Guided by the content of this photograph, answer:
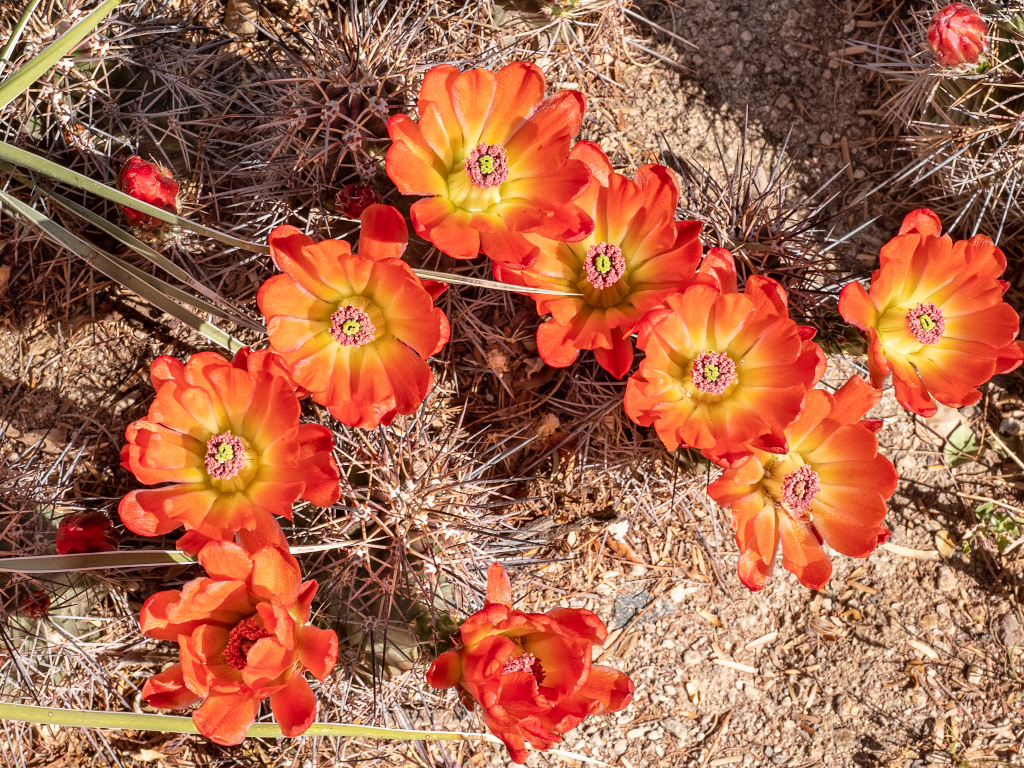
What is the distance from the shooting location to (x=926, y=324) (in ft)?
7.12

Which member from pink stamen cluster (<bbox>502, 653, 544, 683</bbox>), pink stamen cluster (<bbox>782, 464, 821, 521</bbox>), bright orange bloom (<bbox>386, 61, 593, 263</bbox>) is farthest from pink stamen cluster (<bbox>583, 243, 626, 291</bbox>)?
pink stamen cluster (<bbox>502, 653, 544, 683</bbox>)

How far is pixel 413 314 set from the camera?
1969 millimetres

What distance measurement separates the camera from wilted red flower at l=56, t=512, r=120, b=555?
2.34 meters

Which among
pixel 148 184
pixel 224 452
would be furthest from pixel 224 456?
pixel 148 184

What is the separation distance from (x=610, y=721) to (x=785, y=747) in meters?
0.60

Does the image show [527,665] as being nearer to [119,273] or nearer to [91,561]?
[91,561]

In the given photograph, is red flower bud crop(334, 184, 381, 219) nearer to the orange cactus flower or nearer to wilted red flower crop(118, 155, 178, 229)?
the orange cactus flower

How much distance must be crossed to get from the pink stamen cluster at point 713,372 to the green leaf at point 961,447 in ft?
4.80

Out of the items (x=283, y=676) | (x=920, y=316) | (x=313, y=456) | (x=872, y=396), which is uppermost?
(x=920, y=316)

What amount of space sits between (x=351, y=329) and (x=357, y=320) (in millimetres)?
26

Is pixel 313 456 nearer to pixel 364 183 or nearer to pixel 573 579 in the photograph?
pixel 364 183

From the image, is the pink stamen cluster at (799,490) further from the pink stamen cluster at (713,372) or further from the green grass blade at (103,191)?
the green grass blade at (103,191)

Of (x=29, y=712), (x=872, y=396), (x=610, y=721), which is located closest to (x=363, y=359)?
(x=29, y=712)

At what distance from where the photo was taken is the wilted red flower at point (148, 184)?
229 centimetres
